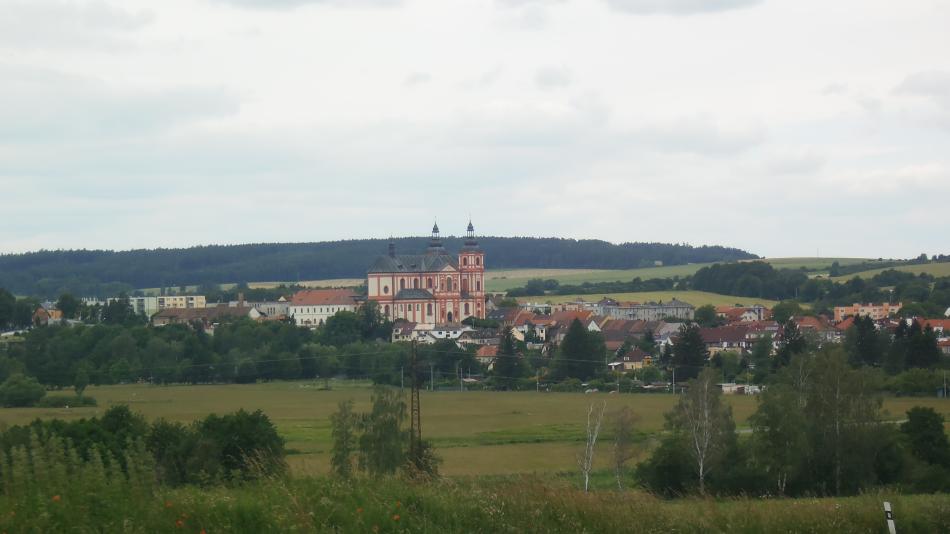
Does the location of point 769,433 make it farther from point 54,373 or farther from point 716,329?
point 716,329

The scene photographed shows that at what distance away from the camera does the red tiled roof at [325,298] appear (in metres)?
144

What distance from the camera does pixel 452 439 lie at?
44.9 metres

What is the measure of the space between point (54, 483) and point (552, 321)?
112 meters

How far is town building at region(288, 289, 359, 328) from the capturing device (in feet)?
469

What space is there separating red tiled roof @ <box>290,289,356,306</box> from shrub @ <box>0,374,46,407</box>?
274 ft

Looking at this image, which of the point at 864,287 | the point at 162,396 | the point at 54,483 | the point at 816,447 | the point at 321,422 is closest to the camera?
the point at 54,483

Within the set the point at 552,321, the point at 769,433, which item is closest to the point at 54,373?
the point at 769,433

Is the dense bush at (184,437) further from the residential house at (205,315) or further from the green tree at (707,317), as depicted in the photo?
the green tree at (707,317)

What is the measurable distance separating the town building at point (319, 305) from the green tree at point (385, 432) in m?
109

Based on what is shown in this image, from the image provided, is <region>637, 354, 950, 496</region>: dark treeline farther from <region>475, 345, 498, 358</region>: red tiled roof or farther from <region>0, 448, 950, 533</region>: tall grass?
<region>475, 345, 498, 358</region>: red tiled roof

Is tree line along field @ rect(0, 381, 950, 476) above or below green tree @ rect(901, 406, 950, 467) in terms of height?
below

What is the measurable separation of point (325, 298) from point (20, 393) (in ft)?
289

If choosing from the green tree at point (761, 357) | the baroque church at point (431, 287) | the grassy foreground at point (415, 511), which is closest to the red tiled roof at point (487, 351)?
the green tree at point (761, 357)

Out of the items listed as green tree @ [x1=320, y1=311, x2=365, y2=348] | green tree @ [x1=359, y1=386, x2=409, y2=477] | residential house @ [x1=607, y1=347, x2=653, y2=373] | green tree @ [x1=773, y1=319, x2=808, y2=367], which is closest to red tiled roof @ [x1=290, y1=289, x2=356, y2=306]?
green tree @ [x1=320, y1=311, x2=365, y2=348]
